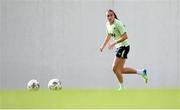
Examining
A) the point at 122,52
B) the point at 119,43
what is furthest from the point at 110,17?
the point at 122,52

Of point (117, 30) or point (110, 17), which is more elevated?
point (110, 17)

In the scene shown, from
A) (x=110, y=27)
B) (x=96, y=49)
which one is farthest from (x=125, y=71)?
(x=96, y=49)

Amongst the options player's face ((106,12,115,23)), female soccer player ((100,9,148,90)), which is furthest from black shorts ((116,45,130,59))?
player's face ((106,12,115,23))

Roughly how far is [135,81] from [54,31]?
1.99 meters

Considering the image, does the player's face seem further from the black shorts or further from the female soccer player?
the black shorts

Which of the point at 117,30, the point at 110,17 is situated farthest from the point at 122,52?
the point at 110,17

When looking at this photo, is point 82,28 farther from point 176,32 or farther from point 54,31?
point 176,32

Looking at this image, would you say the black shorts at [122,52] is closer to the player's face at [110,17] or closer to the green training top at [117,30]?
the green training top at [117,30]

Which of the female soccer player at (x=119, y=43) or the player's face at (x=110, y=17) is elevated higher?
the player's face at (x=110, y=17)

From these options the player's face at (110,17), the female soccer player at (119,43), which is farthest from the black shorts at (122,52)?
the player's face at (110,17)

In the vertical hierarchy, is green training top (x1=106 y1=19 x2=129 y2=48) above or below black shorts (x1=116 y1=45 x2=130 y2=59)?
above

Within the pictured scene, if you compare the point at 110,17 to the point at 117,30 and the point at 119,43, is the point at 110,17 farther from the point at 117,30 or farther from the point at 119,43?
the point at 119,43

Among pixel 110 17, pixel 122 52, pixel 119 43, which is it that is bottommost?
pixel 122 52

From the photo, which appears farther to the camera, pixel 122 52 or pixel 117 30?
pixel 117 30
